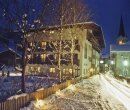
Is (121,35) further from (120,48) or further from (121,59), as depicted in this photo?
(121,59)

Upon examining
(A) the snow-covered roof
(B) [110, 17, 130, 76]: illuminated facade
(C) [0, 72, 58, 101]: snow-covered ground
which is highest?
(A) the snow-covered roof

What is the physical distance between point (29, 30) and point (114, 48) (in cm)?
6224

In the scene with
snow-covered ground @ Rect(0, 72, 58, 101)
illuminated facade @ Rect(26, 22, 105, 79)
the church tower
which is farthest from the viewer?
the church tower

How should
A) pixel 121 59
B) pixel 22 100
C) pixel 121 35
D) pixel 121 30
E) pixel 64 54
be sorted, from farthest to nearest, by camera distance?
1. pixel 121 30
2. pixel 121 35
3. pixel 121 59
4. pixel 64 54
5. pixel 22 100

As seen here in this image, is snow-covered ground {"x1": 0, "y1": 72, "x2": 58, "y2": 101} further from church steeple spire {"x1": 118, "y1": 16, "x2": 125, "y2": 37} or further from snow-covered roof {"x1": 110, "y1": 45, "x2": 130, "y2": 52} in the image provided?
church steeple spire {"x1": 118, "y1": 16, "x2": 125, "y2": 37}

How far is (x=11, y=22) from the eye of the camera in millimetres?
21891

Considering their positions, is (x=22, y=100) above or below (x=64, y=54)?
below

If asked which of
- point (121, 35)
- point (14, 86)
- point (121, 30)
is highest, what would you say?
point (121, 30)

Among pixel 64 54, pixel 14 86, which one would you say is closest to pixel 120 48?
pixel 64 54

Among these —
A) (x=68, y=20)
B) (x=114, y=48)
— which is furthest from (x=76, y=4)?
(x=114, y=48)

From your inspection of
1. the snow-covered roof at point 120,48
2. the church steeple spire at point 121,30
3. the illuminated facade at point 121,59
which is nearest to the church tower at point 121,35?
the church steeple spire at point 121,30

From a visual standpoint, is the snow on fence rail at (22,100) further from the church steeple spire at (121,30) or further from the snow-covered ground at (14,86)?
the church steeple spire at (121,30)

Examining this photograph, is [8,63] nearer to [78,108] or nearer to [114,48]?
[114,48]

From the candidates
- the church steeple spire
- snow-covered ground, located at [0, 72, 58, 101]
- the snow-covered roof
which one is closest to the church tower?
the church steeple spire
